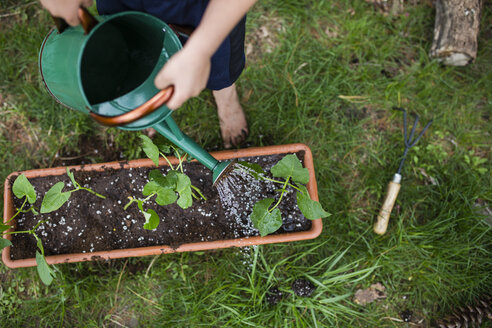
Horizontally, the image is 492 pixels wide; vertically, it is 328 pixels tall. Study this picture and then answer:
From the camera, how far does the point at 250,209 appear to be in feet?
4.06

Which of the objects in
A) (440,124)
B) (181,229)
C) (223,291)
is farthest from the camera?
(440,124)

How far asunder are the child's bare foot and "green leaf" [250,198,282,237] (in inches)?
19.2

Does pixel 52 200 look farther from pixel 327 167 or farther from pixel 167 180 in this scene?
pixel 327 167

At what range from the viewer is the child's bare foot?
1323mm

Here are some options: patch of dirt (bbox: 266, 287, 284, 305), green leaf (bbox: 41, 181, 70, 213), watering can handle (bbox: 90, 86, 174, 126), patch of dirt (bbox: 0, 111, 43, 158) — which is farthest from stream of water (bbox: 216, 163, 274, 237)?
patch of dirt (bbox: 0, 111, 43, 158)

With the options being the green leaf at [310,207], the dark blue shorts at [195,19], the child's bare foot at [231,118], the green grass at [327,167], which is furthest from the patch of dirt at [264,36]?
the green leaf at [310,207]

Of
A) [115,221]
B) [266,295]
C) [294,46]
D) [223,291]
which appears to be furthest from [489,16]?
[115,221]

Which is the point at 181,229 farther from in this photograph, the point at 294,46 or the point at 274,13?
the point at 274,13

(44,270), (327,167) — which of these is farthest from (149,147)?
(327,167)

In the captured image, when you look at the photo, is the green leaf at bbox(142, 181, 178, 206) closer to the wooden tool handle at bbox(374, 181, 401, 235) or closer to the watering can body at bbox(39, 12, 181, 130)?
the watering can body at bbox(39, 12, 181, 130)

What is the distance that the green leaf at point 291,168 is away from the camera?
0.97m

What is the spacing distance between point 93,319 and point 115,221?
1.61 feet

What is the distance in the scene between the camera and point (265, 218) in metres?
1.02

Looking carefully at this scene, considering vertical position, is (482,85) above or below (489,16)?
below
